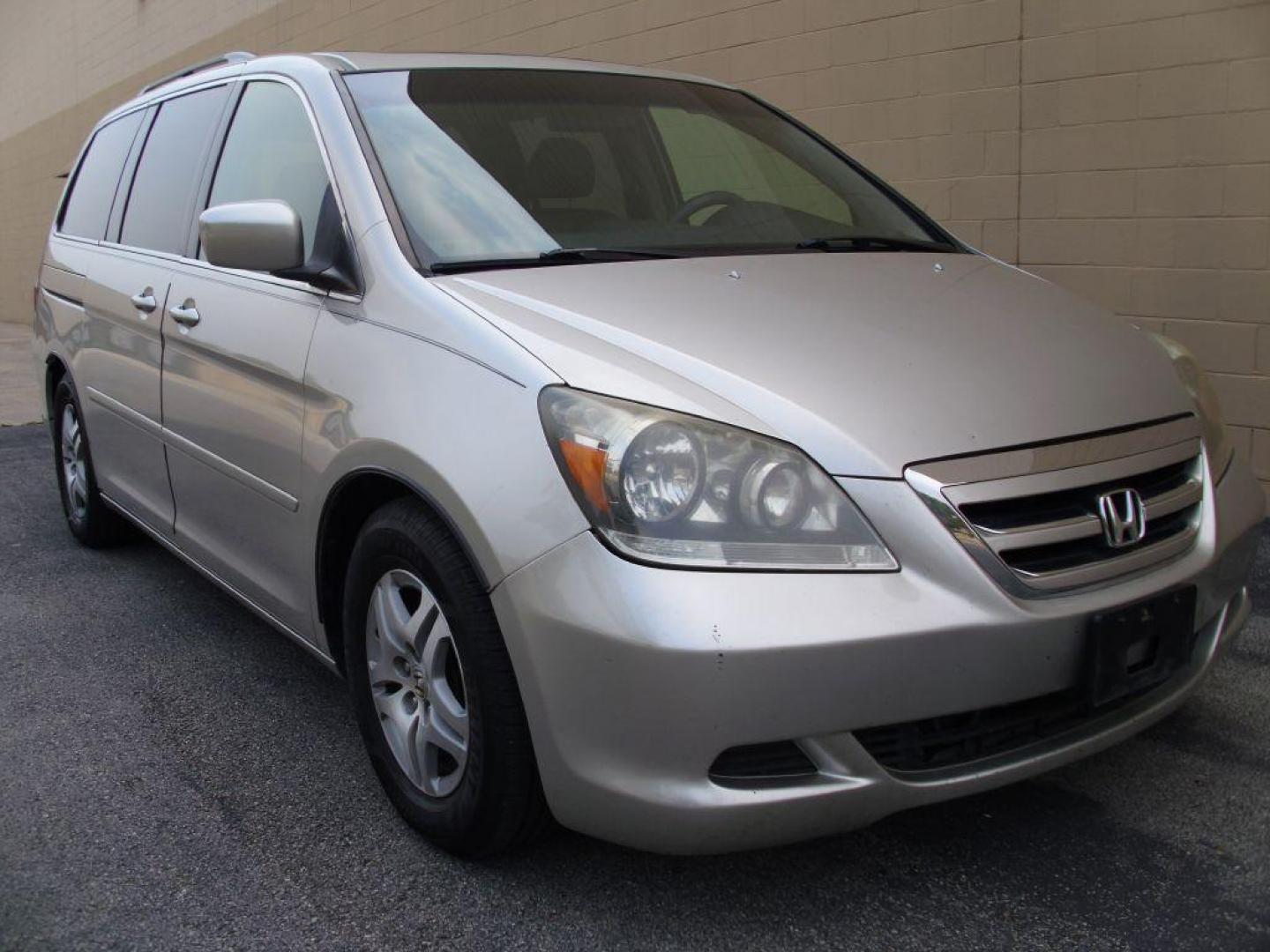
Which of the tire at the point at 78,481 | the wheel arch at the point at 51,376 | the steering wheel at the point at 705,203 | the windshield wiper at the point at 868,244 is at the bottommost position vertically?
the tire at the point at 78,481

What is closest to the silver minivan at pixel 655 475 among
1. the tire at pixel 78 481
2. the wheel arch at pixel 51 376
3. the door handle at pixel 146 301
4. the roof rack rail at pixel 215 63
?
the door handle at pixel 146 301

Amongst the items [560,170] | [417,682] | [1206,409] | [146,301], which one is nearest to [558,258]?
[560,170]

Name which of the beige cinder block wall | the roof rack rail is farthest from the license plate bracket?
the beige cinder block wall

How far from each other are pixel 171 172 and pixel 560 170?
1620mm

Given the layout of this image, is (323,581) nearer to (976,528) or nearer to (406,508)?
(406,508)

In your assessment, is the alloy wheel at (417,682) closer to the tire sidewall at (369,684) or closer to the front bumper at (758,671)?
the tire sidewall at (369,684)

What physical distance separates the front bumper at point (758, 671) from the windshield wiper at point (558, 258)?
83cm

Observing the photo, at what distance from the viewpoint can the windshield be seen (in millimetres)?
2900

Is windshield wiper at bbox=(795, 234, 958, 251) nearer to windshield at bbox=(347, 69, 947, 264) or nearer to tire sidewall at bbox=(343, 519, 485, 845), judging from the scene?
windshield at bbox=(347, 69, 947, 264)

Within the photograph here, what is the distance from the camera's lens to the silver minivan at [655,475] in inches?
82.0

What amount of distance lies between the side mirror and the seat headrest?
1.83 feet

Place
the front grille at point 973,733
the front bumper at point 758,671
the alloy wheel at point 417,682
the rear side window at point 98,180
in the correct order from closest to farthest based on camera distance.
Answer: the front bumper at point 758,671, the front grille at point 973,733, the alloy wheel at point 417,682, the rear side window at point 98,180

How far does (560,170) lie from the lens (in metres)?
3.14

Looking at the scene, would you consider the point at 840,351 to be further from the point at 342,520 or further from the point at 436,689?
the point at 342,520
